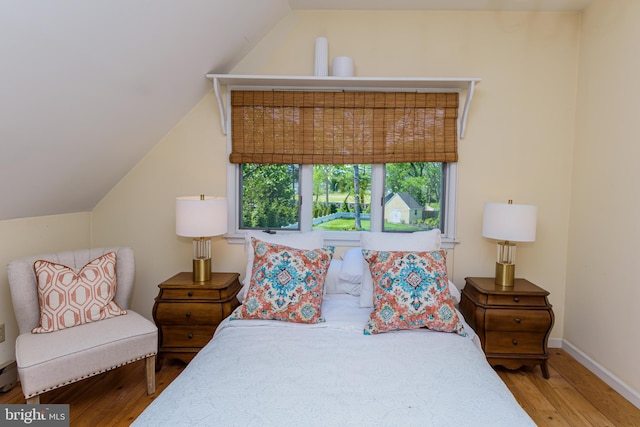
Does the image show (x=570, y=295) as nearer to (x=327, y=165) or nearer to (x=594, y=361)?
(x=594, y=361)

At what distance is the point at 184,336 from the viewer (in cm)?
247

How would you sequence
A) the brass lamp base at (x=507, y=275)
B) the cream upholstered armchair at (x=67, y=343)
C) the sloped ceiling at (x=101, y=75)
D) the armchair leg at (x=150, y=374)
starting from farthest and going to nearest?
1. the brass lamp base at (x=507, y=275)
2. the armchair leg at (x=150, y=374)
3. the cream upholstered armchair at (x=67, y=343)
4. the sloped ceiling at (x=101, y=75)

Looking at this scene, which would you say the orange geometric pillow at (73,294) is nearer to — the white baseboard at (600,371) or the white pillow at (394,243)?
the white pillow at (394,243)

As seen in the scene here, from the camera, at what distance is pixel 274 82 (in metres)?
2.73

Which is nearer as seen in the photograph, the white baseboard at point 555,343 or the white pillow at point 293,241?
the white pillow at point 293,241

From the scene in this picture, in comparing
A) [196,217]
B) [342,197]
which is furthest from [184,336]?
[342,197]

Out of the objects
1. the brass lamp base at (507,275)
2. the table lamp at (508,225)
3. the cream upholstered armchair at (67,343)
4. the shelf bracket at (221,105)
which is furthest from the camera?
the shelf bracket at (221,105)

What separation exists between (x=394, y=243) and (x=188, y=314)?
144 centimetres

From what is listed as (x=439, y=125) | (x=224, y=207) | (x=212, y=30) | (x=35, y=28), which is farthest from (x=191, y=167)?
(x=439, y=125)

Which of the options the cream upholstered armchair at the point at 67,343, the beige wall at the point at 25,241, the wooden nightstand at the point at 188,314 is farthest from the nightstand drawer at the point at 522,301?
the beige wall at the point at 25,241

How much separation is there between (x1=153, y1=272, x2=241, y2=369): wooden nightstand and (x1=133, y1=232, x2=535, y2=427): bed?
46 cm

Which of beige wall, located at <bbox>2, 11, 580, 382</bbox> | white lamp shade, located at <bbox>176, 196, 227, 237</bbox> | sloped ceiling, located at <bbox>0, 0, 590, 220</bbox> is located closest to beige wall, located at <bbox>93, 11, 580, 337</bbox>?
beige wall, located at <bbox>2, 11, 580, 382</bbox>

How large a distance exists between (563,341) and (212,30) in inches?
135

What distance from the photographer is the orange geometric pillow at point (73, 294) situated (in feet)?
6.84
